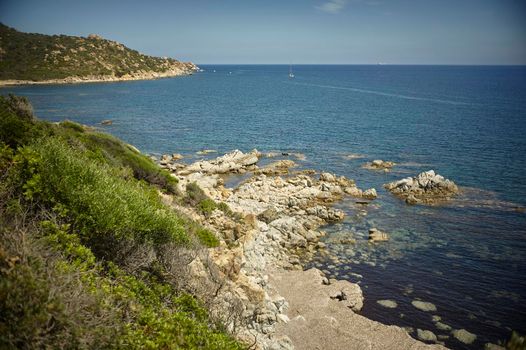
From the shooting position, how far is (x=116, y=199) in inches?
454

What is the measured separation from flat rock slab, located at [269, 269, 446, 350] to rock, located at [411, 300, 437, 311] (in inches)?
113

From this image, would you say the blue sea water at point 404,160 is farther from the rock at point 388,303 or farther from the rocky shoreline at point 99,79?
the rocky shoreline at point 99,79

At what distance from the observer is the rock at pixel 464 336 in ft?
53.9

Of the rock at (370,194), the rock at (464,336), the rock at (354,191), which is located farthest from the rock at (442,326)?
the rock at (354,191)

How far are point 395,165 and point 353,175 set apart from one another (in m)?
7.92

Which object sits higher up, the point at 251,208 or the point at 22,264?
the point at 22,264

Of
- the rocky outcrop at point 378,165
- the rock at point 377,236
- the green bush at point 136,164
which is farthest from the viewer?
the rocky outcrop at point 378,165

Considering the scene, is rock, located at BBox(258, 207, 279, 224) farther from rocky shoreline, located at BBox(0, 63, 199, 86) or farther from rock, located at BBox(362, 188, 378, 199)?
rocky shoreline, located at BBox(0, 63, 199, 86)

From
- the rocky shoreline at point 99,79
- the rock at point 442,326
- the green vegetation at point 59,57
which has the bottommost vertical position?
the rock at point 442,326

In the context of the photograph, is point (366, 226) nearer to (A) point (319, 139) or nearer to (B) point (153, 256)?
(B) point (153, 256)

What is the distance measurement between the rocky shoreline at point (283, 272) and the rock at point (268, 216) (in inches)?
4.4

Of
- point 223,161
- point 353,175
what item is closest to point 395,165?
point 353,175

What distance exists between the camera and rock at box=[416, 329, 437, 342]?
1639cm

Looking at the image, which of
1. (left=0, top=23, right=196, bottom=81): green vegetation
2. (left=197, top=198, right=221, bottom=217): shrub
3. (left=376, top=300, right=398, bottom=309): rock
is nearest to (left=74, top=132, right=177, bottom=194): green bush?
(left=197, top=198, right=221, bottom=217): shrub
